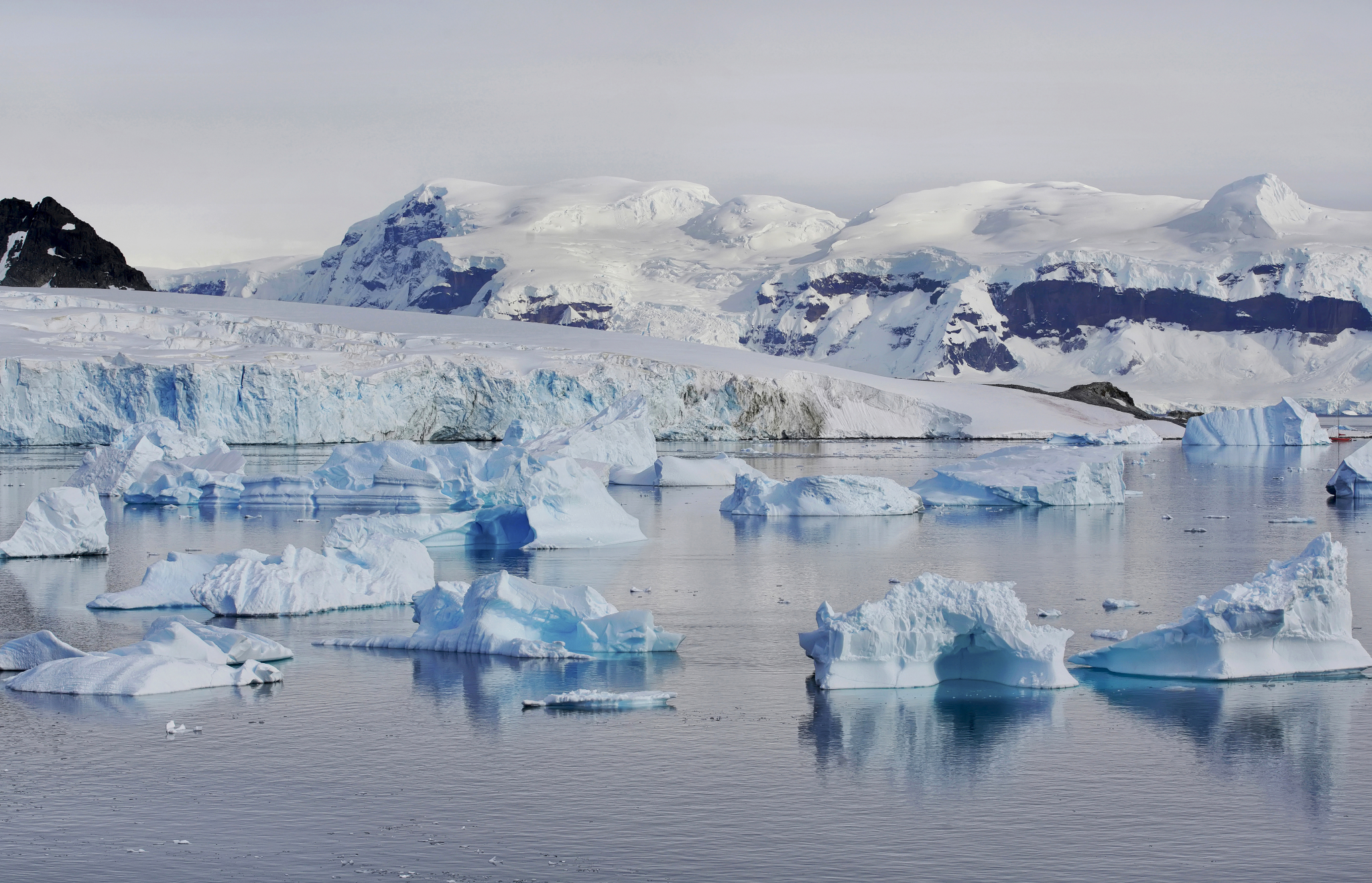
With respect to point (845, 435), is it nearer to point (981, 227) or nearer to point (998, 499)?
point (998, 499)

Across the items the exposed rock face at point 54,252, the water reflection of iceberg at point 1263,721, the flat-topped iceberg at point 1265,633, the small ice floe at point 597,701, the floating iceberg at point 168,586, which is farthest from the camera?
the exposed rock face at point 54,252

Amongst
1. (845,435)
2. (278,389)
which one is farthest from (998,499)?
(845,435)

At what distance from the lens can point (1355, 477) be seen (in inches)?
1037

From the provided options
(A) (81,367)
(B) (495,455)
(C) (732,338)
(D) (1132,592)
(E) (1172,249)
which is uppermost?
(E) (1172,249)

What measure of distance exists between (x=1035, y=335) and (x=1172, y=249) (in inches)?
705

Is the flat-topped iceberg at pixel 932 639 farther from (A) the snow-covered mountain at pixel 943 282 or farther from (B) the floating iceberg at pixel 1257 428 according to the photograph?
(A) the snow-covered mountain at pixel 943 282

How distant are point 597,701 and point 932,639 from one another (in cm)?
214

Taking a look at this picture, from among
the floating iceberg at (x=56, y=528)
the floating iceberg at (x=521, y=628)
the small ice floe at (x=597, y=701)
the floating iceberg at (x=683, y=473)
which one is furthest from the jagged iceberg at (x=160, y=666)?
the floating iceberg at (x=683, y=473)

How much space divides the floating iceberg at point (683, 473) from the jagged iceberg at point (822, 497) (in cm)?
652

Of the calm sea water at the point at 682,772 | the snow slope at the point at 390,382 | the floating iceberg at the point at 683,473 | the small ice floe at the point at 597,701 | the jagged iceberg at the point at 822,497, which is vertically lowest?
the calm sea water at the point at 682,772

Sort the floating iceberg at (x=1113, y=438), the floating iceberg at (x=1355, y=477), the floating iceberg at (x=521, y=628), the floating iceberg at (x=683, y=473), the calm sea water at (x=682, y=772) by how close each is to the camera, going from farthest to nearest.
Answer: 1. the floating iceberg at (x=1113, y=438)
2. the floating iceberg at (x=683, y=473)
3. the floating iceberg at (x=1355, y=477)
4. the floating iceberg at (x=521, y=628)
5. the calm sea water at (x=682, y=772)

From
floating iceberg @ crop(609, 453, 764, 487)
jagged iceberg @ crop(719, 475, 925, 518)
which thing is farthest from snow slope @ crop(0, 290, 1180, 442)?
jagged iceberg @ crop(719, 475, 925, 518)

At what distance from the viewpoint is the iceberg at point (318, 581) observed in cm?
1166

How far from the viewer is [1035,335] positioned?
15650 cm
